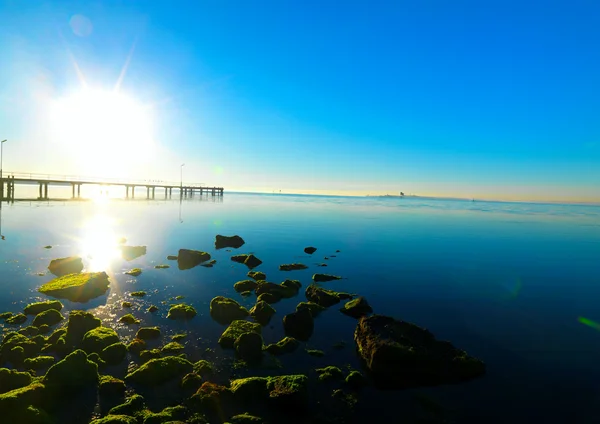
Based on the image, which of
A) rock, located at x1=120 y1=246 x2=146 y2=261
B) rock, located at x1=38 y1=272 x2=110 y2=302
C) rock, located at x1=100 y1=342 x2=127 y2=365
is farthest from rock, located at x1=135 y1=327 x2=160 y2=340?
rock, located at x1=120 y1=246 x2=146 y2=261

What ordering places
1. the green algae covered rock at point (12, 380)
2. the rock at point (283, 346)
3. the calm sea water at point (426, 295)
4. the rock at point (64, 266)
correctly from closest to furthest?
1. the green algae covered rock at point (12, 380)
2. the calm sea water at point (426, 295)
3. the rock at point (283, 346)
4. the rock at point (64, 266)

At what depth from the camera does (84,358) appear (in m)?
11.3

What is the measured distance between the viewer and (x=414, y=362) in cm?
1250

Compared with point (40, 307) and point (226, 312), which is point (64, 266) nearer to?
point (40, 307)

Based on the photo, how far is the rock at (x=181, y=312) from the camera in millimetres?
17500

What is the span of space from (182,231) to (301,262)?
2684 centimetres

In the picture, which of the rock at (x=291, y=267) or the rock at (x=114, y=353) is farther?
the rock at (x=291, y=267)

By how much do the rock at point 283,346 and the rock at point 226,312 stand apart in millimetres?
3699

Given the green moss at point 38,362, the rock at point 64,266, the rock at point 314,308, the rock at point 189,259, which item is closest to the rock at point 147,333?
the green moss at point 38,362

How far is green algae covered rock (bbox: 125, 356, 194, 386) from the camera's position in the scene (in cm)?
1139

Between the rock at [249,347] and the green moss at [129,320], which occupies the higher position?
the rock at [249,347]

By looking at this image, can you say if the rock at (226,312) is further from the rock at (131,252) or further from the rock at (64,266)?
the rock at (131,252)

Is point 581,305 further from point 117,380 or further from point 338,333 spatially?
point 117,380

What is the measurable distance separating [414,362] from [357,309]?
21.3 feet
